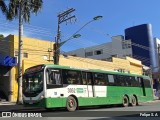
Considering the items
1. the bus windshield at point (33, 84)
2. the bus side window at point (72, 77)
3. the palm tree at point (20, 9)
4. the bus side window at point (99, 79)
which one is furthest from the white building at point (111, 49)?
the bus windshield at point (33, 84)

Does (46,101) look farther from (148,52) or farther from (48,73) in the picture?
(148,52)

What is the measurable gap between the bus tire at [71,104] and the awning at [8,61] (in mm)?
15361

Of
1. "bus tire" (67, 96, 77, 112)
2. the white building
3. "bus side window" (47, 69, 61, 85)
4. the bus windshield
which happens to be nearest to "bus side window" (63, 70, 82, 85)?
"bus side window" (47, 69, 61, 85)

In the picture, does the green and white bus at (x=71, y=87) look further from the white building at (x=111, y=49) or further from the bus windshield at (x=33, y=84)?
the white building at (x=111, y=49)

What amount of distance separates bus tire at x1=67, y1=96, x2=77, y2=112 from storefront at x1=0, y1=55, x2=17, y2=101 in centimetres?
1544

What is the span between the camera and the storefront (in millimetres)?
36875

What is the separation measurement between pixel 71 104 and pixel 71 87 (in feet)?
3.76

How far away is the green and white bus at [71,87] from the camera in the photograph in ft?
71.6

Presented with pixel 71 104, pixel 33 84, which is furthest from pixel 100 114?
pixel 33 84

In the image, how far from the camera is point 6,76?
38.9 m

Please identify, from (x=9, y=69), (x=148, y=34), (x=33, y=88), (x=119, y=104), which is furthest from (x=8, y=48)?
(x=148, y=34)

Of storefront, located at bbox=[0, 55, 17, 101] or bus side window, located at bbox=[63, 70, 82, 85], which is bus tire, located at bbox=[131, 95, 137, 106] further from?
storefront, located at bbox=[0, 55, 17, 101]

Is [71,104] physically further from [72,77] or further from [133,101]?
[133,101]

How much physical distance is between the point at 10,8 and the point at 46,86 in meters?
14.6
